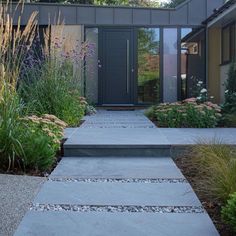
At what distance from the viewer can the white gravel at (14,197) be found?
3070mm

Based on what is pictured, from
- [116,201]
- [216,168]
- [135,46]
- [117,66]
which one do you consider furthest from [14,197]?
[135,46]

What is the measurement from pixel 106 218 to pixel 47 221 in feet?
1.32

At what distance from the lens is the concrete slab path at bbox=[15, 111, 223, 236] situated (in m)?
3.01

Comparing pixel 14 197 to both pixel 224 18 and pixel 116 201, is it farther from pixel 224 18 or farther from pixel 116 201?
pixel 224 18

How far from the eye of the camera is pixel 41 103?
790 cm

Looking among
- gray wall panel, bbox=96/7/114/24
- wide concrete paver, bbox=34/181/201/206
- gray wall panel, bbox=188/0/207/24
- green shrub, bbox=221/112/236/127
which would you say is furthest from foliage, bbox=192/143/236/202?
gray wall panel, bbox=188/0/207/24

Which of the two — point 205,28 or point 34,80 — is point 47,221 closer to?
point 34,80

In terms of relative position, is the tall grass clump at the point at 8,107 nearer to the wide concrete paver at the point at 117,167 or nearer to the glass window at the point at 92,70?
the wide concrete paver at the point at 117,167

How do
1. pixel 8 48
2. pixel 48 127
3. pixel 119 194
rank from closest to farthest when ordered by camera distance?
pixel 119 194, pixel 8 48, pixel 48 127

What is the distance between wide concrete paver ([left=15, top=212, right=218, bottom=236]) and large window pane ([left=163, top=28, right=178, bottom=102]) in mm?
10148

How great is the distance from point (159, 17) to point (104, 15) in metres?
1.56

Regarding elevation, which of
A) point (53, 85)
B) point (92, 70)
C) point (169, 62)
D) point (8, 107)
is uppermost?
point (169, 62)

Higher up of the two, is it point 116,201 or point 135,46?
point 135,46

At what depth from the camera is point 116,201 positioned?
12.0 feet
